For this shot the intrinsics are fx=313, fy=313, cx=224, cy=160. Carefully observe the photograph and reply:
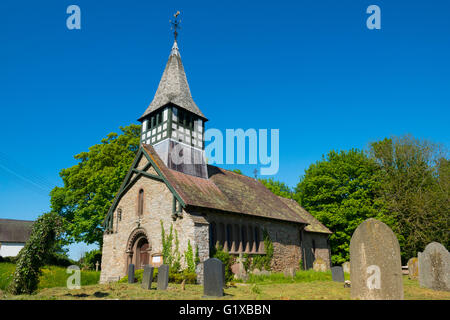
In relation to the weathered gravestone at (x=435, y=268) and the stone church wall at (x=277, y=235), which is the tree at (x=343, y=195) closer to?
the stone church wall at (x=277, y=235)

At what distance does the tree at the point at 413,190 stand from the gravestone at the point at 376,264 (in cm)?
2613

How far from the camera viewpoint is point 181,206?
19.0 metres

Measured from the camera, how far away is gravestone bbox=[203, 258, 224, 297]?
33.6ft

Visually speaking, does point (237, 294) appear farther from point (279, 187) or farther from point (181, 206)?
point (279, 187)

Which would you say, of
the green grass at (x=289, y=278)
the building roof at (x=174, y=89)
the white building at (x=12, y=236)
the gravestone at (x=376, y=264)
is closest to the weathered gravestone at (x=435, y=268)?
the gravestone at (x=376, y=264)

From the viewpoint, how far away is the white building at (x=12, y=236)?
161 ft

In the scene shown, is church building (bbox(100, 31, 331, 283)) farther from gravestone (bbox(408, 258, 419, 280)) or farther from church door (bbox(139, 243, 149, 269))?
gravestone (bbox(408, 258, 419, 280))

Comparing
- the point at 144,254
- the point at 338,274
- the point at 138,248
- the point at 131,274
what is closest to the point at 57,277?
the point at 138,248

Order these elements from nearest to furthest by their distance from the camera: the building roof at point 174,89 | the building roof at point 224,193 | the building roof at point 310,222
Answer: the building roof at point 224,193 < the building roof at point 174,89 < the building roof at point 310,222

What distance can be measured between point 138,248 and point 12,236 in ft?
137

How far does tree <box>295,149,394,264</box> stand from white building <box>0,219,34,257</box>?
4357 centimetres
